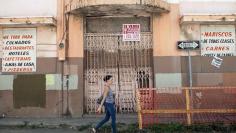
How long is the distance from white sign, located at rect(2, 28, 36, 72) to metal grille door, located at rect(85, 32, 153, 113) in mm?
1915

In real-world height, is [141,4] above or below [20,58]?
above

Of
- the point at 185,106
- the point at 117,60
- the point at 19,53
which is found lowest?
the point at 185,106

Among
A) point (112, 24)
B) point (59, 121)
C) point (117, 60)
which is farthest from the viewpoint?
point (112, 24)

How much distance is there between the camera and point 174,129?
42.4 feet

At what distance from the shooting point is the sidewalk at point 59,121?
46.3 feet

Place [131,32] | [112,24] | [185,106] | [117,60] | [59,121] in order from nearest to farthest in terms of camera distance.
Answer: [185,106], [59,121], [131,32], [117,60], [112,24]

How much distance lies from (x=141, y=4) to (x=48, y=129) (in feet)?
16.4

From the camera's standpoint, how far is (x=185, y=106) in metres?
13.4

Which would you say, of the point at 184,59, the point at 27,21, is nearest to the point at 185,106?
the point at 184,59

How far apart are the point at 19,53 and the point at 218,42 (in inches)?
276

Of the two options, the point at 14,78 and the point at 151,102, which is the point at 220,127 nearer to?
the point at 151,102

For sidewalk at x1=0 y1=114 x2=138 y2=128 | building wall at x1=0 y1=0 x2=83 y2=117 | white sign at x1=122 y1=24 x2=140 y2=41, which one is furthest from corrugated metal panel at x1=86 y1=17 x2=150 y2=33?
sidewalk at x1=0 y1=114 x2=138 y2=128

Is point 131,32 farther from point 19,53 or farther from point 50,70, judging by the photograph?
point 19,53

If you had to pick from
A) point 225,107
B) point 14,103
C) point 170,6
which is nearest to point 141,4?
point 170,6
